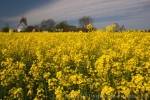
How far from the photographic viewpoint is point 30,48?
→ 10633mm

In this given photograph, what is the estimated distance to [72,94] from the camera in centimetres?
586

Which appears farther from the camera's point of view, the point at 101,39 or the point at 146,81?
the point at 101,39

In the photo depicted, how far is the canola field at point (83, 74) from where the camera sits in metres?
6.29

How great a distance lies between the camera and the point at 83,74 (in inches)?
314

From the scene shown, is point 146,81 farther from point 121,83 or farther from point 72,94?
point 72,94

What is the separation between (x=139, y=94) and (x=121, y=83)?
0.35 metres

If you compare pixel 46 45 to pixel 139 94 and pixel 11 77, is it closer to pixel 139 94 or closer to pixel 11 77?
pixel 11 77

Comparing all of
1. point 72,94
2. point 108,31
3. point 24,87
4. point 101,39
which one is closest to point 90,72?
point 24,87

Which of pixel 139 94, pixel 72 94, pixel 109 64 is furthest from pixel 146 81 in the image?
pixel 72 94

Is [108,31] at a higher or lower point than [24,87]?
higher

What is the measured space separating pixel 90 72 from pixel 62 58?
0.75 metres

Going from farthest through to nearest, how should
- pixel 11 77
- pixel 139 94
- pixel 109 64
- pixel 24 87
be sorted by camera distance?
pixel 24 87
pixel 11 77
pixel 109 64
pixel 139 94

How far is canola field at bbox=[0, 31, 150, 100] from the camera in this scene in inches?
248

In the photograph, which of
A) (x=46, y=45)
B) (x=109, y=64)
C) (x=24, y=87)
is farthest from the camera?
(x=46, y=45)
